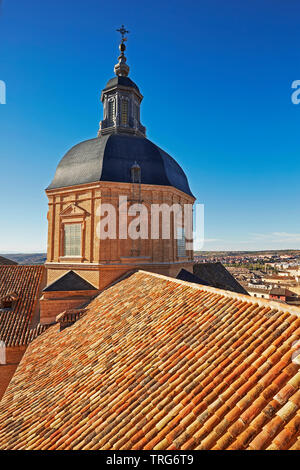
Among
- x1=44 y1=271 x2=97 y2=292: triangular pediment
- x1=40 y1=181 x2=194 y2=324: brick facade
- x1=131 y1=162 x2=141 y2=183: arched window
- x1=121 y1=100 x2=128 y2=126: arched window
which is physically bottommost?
x1=44 y1=271 x2=97 y2=292: triangular pediment

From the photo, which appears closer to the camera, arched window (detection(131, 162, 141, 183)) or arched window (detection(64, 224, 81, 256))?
arched window (detection(131, 162, 141, 183))

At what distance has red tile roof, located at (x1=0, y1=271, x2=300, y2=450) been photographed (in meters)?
3.17

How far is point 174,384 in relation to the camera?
4.22 meters

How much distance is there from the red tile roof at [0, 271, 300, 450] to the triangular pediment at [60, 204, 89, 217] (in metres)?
6.45

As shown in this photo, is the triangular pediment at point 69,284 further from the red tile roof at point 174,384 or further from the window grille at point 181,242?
the window grille at point 181,242

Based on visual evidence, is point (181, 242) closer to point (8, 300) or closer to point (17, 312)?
point (17, 312)

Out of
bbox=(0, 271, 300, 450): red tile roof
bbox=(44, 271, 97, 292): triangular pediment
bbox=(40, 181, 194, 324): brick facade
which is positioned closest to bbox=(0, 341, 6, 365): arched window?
bbox=(40, 181, 194, 324): brick facade

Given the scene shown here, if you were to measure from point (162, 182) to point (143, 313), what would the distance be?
291 inches

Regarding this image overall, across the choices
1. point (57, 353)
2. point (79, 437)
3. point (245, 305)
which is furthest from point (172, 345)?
point (57, 353)

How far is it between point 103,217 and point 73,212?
1820mm

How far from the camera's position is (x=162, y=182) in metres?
12.8

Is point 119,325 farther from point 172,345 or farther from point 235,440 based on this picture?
point 235,440

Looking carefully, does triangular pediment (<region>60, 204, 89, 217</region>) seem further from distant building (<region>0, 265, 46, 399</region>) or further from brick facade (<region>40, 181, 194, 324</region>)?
distant building (<region>0, 265, 46, 399</region>)

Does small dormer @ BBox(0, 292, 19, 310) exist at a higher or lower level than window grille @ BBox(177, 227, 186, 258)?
lower
